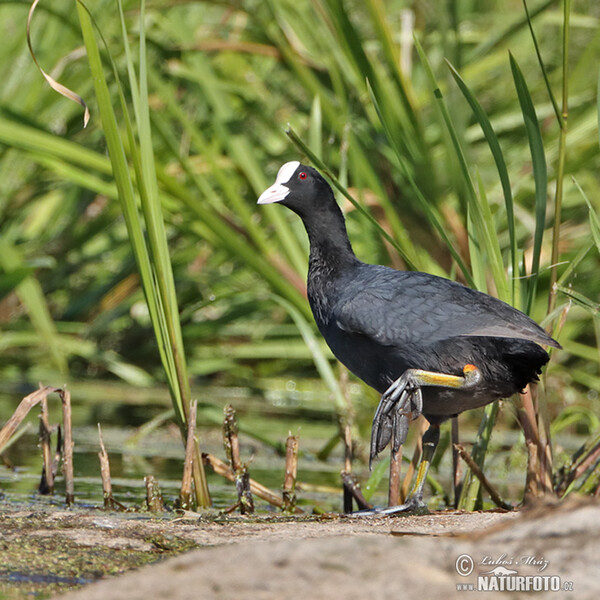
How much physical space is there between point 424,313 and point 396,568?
1.25 meters

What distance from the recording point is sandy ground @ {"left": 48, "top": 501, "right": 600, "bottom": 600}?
154cm

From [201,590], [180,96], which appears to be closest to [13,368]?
[180,96]

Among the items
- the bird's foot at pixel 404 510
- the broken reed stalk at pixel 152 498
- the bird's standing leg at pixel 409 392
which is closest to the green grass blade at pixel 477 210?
the bird's standing leg at pixel 409 392

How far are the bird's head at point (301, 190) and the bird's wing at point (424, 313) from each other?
0.52m

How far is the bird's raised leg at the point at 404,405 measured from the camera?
2.64 metres

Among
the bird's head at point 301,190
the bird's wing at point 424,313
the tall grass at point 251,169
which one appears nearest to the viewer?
the bird's wing at point 424,313

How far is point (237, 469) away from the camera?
2.91 metres

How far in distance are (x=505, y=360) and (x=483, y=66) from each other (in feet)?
10.1

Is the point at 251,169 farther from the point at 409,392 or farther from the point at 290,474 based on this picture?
the point at 409,392

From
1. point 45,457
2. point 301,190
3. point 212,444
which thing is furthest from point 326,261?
point 212,444

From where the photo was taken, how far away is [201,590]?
60.5 inches

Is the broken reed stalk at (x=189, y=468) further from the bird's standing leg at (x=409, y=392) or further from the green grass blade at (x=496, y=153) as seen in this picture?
the green grass blade at (x=496, y=153)

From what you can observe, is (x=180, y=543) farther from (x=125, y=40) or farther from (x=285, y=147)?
(x=285, y=147)

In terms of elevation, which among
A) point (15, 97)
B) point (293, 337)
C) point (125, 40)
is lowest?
point (293, 337)
